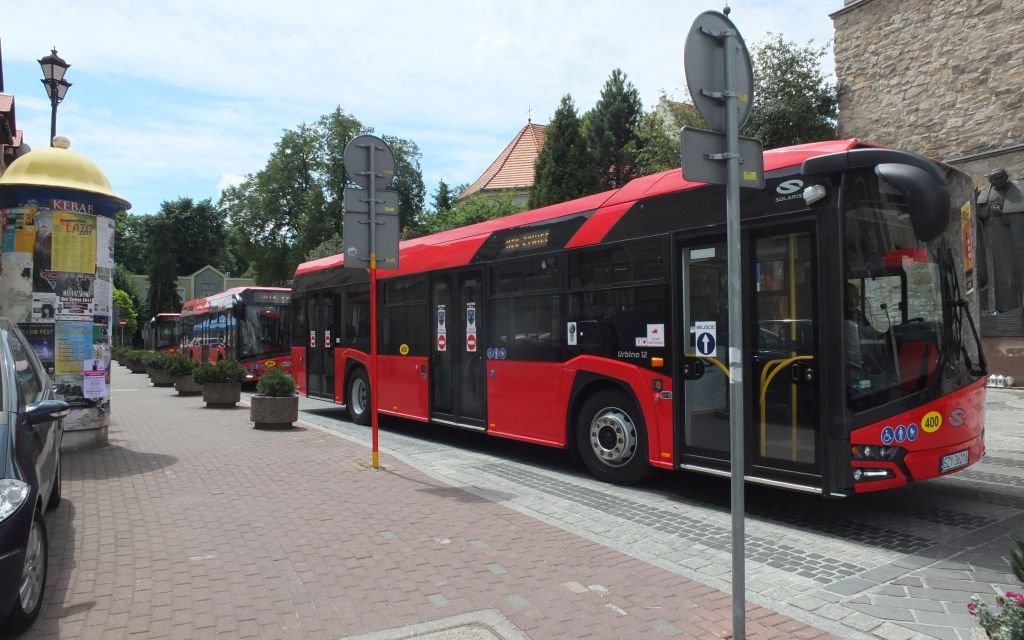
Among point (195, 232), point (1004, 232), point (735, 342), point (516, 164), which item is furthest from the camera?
point (195, 232)

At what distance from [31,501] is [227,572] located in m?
1.31

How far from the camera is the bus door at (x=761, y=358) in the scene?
5.53m

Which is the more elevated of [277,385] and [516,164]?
[516,164]

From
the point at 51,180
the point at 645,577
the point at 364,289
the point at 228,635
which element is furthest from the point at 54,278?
the point at 645,577

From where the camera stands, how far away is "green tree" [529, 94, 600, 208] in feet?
95.4

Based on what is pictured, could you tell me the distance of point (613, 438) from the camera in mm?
7301

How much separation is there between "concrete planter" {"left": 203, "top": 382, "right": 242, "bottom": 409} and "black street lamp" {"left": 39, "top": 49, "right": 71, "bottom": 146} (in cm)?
566

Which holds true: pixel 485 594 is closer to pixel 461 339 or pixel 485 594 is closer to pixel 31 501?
pixel 31 501

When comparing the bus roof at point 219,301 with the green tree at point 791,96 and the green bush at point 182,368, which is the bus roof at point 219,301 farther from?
the green tree at point 791,96

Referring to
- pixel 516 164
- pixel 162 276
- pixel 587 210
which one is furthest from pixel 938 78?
pixel 162 276

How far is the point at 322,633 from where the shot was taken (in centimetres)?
Result: 366

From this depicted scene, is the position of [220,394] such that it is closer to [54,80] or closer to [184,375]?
[184,375]

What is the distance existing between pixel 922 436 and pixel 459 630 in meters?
3.89

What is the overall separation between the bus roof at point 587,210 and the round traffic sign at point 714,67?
1.50 feet
